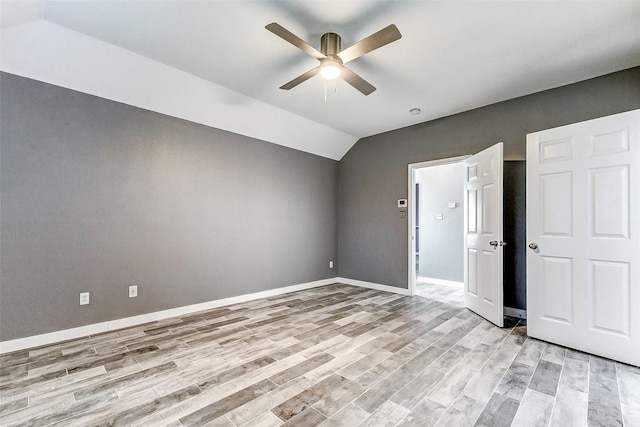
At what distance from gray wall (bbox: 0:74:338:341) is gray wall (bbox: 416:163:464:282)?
10.1 ft

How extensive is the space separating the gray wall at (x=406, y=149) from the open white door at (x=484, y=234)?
47 cm

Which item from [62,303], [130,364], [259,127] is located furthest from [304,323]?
[259,127]

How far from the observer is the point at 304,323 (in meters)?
3.35

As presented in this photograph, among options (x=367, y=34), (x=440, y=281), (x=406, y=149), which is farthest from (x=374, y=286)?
(x=367, y=34)

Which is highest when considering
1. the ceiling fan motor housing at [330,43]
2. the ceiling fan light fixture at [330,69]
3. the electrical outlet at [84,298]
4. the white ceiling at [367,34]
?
the white ceiling at [367,34]

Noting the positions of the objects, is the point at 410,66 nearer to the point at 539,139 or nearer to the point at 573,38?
the point at 573,38

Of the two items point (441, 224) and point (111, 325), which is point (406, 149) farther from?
point (111, 325)

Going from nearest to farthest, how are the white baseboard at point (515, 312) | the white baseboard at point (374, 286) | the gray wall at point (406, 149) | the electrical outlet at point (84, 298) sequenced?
the electrical outlet at point (84, 298), the gray wall at point (406, 149), the white baseboard at point (515, 312), the white baseboard at point (374, 286)

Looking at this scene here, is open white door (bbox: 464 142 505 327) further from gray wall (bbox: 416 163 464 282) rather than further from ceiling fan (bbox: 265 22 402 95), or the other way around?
ceiling fan (bbox: 265 22 402 95)

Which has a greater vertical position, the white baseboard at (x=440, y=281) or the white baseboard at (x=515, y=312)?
the white baseboard at (x=515, y=312)

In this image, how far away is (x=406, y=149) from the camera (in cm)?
A: 486

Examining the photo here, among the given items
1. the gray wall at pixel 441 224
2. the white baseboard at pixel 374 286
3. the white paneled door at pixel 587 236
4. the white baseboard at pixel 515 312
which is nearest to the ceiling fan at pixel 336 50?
the white paneled door at pixel 587 236

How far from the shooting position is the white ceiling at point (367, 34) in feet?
7.18

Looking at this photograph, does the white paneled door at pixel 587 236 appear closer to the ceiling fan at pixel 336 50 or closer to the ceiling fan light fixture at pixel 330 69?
the ceiling fan at pixel 336 50
